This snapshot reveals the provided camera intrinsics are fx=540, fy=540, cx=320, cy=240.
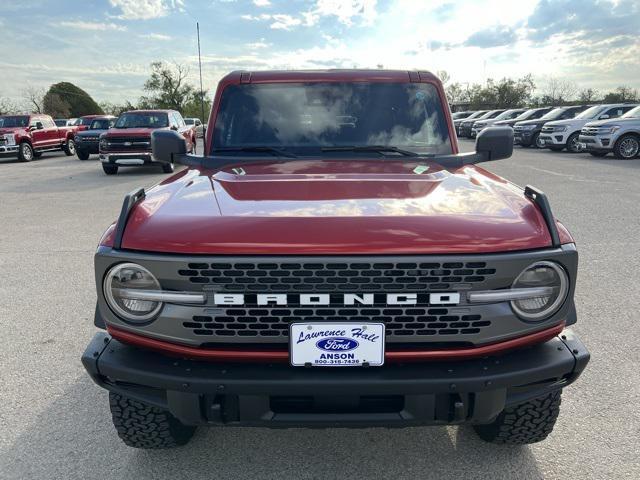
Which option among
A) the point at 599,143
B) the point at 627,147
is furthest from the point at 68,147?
the point at 627,147

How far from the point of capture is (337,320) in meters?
2.02

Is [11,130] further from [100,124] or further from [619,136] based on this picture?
[619,136]

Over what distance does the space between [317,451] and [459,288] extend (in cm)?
118

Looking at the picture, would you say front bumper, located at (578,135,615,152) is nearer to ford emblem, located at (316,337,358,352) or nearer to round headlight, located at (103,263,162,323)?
ford emblem, located at (316,337,358,352)

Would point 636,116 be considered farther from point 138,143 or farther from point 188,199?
point 188,199

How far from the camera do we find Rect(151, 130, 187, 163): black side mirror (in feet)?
11.7

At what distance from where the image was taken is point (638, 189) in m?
10.8

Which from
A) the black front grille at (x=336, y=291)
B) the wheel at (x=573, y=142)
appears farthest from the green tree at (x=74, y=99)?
the black front grille at (x=336, y=291)

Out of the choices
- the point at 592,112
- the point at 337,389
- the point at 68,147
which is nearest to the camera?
the point at 337,389

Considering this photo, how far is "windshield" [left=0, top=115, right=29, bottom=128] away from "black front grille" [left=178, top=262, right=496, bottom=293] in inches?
879

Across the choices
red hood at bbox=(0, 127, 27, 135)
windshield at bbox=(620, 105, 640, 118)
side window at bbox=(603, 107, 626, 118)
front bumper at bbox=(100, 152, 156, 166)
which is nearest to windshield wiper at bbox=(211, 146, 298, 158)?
front bumper at bbox=(100, 152, 156, 166)

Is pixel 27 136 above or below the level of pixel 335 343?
below

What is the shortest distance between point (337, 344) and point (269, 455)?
946 millimetres

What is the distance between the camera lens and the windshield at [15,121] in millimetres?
20784
